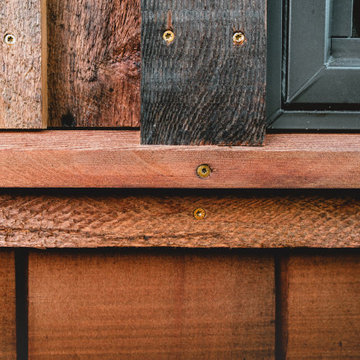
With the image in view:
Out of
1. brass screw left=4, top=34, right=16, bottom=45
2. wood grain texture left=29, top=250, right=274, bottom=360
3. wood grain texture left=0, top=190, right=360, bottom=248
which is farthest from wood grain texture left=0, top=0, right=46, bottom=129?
wood grain texture left=29, top=250, right=274, bottom=360

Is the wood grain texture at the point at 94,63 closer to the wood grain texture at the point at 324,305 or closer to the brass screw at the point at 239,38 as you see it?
the brass screw at the point at 239,38

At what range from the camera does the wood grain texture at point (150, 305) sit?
52cm

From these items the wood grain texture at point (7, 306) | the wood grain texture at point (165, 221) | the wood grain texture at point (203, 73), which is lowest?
the wood grain texture at point (7, 306)

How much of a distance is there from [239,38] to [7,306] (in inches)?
23.1

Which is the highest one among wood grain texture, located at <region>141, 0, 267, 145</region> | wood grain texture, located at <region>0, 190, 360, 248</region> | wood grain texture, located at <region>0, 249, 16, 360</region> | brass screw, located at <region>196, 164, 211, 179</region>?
wood grain texture, located at <region>141, 0, 267, 145</region>

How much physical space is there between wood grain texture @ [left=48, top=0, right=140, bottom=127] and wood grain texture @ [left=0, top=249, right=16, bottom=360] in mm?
271

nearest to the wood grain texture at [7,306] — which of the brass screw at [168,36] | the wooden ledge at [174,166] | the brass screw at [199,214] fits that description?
the wooden ledge at [174,166]

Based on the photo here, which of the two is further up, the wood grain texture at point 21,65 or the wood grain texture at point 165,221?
the wood grain texture at point 21,65

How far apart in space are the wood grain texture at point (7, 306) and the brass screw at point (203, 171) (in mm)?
362

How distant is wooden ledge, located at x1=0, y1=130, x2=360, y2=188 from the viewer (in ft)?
1.40

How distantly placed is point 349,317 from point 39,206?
0.56 metres


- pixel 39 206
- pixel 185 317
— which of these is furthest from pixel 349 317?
pixel 39 206

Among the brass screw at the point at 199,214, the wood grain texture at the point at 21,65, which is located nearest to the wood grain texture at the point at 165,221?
the brass screw at the point at 199,214

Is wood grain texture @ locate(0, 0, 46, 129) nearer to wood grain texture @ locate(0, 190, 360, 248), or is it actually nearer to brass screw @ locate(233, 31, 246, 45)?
wood grain texture @ locate(0, 190, 360, 248)
